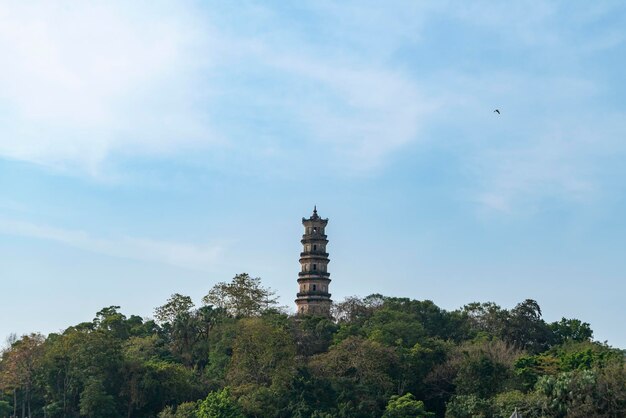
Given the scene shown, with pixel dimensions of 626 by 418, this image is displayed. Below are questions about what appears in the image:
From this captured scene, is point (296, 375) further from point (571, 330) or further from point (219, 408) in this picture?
point (571, 330)

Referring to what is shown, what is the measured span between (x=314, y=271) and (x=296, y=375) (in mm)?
25568

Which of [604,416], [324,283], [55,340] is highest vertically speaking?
[324,283]

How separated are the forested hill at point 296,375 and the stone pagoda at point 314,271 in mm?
12991

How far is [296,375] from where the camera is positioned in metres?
50.1

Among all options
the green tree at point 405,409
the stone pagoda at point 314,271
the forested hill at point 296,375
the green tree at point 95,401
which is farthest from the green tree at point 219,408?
the stone pagoda at point 314,271

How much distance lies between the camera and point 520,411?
4269 cm

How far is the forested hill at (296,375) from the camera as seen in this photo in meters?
45.2

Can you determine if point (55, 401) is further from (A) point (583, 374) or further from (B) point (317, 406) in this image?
(A) point (583, 374)

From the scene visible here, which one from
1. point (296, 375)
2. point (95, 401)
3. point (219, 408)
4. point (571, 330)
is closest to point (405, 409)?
point (296, 375)

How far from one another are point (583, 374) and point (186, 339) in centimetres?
2890

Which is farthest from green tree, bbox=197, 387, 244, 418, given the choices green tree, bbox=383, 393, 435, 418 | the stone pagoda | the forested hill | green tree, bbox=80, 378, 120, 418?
the stone pagoda

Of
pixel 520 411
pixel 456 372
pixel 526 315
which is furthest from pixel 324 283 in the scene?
pixel 520 411

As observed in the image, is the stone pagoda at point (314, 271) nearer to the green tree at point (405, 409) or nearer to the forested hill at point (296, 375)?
the forested hill at point (296, 375)

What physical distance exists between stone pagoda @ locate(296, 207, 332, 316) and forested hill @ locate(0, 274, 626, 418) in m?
13.0
